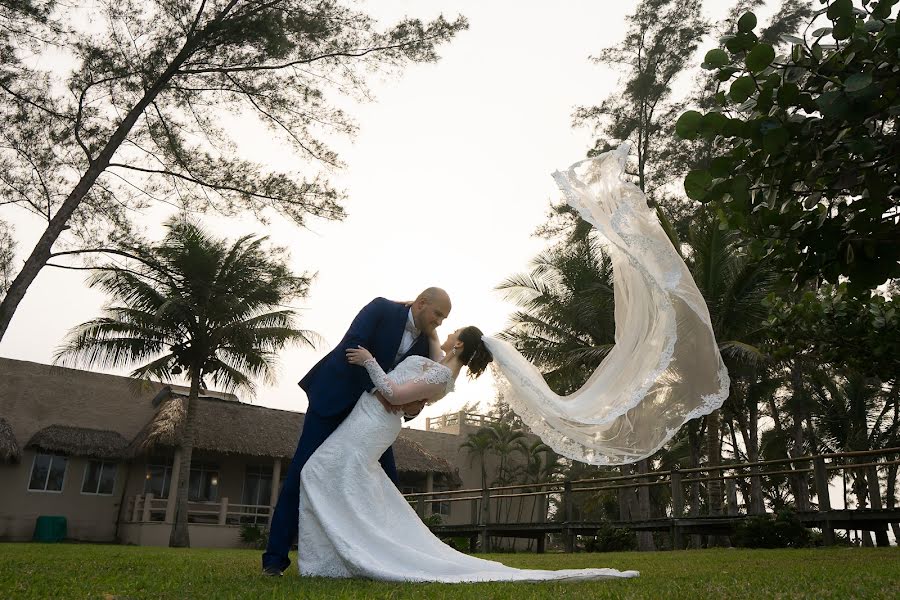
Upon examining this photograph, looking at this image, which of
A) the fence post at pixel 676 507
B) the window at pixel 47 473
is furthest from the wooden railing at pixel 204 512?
the fence post at pixel 676 507

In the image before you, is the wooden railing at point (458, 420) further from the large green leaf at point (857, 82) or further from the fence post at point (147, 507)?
the large green leaf at point (857, 82)

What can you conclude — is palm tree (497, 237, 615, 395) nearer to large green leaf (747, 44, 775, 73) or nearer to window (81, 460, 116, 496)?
window (81, 460, 116, 496)

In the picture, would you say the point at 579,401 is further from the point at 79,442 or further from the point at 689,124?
the point at 79,442

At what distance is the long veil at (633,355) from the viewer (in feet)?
14.1

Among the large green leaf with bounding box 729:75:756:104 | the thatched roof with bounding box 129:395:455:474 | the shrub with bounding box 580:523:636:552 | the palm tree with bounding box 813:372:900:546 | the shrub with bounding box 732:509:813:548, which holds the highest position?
the palm tree with bounding box 813:372:900:546

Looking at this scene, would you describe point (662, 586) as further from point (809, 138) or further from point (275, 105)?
point (275, 105)

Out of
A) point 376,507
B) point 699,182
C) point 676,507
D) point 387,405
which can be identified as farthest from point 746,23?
point 676,507

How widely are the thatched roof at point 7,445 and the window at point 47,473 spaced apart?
80cm

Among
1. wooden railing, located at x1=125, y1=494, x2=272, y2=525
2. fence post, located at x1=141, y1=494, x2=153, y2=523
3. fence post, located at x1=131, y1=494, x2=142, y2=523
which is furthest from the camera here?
fence post, located at x1=131, y1=494, x2=142, y2=523

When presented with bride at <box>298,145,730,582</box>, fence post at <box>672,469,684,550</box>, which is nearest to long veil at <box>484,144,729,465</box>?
bride at <box>298,145,730,582</box>

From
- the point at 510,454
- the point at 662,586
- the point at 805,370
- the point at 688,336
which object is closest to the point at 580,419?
the point at 688,336

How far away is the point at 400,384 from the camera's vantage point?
4.82 m

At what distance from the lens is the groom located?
469 cm

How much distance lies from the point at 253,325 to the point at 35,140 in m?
11.2
